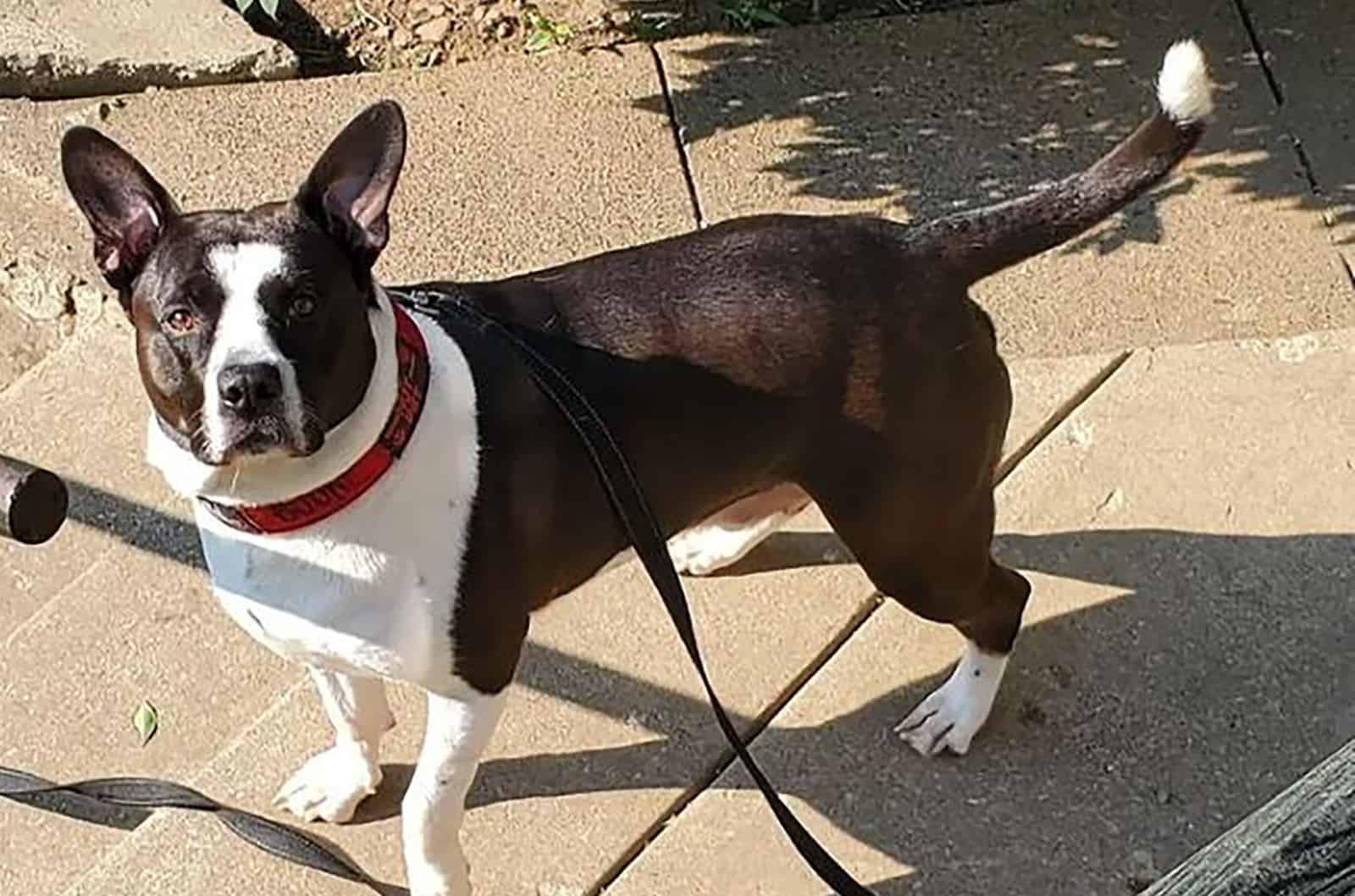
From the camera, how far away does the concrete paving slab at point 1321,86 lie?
5.20m

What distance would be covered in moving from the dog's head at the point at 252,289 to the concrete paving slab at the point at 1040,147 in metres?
2.08

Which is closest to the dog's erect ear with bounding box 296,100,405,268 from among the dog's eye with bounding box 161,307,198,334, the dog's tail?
the dog's eye with bounding box 161,307,198,334

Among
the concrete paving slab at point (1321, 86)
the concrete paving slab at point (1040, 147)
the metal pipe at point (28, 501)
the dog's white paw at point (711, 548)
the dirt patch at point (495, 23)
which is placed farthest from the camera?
the dirt patch at point (495, 23)

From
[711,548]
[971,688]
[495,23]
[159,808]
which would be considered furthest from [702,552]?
[495,23]

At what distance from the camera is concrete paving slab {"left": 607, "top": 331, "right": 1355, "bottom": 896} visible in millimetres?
3975

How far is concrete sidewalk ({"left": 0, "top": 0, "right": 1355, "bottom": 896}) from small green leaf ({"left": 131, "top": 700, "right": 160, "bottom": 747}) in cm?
2

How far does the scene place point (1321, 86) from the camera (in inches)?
215

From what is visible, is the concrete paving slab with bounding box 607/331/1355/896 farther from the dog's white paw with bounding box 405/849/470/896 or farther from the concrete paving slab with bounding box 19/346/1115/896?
the dog's white paw with bounding box 405/849/470/896

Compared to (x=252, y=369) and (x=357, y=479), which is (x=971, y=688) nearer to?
(x=357, y=479)

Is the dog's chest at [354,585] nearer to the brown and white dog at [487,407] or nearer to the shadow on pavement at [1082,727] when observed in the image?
the brown and white dog at [487,407]

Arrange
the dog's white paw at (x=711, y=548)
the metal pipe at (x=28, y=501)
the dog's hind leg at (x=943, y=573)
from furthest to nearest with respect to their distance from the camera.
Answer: the dog's white paw at (x=711, y=548)
the dog's hind leg at (x=943, y=573)
the metal pipe at (x=28, y=501)

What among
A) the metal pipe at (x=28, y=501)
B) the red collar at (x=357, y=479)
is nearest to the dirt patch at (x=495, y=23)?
the red collar at (x=357, y=479)

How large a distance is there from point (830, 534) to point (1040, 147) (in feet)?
4.59

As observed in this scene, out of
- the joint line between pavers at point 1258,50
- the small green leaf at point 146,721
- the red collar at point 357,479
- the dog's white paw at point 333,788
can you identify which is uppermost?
the red collar at point 357,479
